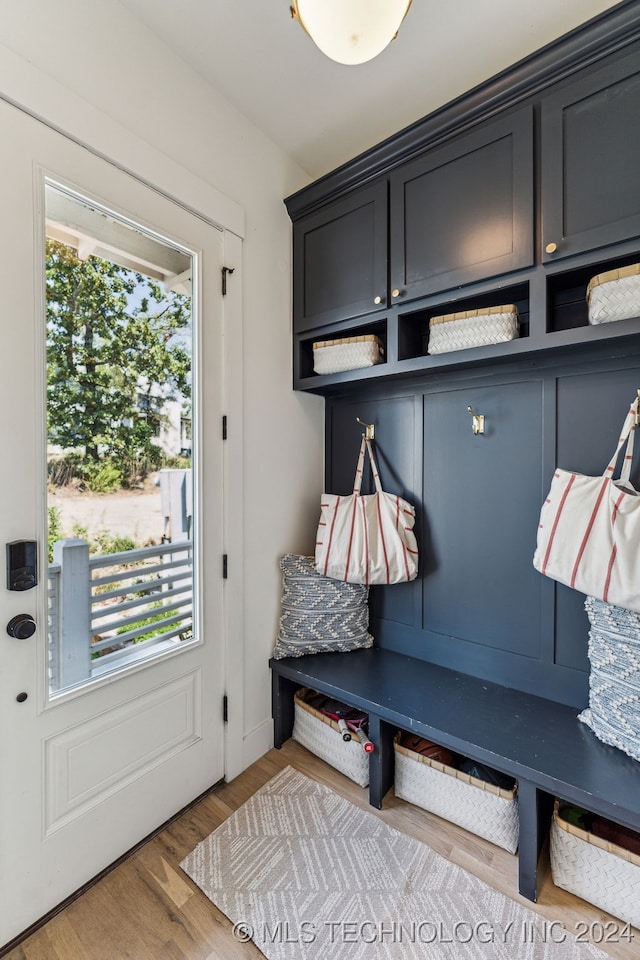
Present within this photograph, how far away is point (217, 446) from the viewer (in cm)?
171

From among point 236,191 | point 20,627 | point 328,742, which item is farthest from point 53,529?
point 236,191

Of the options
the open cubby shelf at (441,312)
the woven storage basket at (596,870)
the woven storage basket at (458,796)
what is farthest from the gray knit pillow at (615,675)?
the open cubby shelf at (441,312)

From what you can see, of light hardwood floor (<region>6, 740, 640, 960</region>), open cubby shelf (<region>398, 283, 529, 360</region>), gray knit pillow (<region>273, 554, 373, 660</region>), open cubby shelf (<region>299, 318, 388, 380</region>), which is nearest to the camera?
light hardwood floor (<region>6, 740, 640, 960</region>)

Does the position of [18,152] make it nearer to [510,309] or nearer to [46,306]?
[46,306]

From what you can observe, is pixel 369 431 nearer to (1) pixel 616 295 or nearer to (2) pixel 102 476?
(1) pixel 616 295

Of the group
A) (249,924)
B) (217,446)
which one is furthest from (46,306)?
Answer: (249,924)

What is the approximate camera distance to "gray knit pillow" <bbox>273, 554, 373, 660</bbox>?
6.38 ft

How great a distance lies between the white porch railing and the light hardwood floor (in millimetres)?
642

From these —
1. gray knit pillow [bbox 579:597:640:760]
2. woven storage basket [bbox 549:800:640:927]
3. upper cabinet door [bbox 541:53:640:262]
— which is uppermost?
upper cabinet door [bbox 541:53:640:262]

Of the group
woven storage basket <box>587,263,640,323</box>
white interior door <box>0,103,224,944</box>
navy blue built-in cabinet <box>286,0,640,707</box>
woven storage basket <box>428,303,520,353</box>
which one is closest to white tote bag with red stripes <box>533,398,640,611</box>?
navy blue built-in cabinet <box>286,0,640,707</box>

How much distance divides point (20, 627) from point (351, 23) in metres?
1.66

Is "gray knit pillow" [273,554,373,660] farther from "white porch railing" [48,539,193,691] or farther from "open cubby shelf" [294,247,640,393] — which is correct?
"open cubby shelf" [294,247,640,393]

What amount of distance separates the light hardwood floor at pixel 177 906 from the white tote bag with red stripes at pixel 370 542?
87 centimetres

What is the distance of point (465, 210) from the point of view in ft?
4.95
